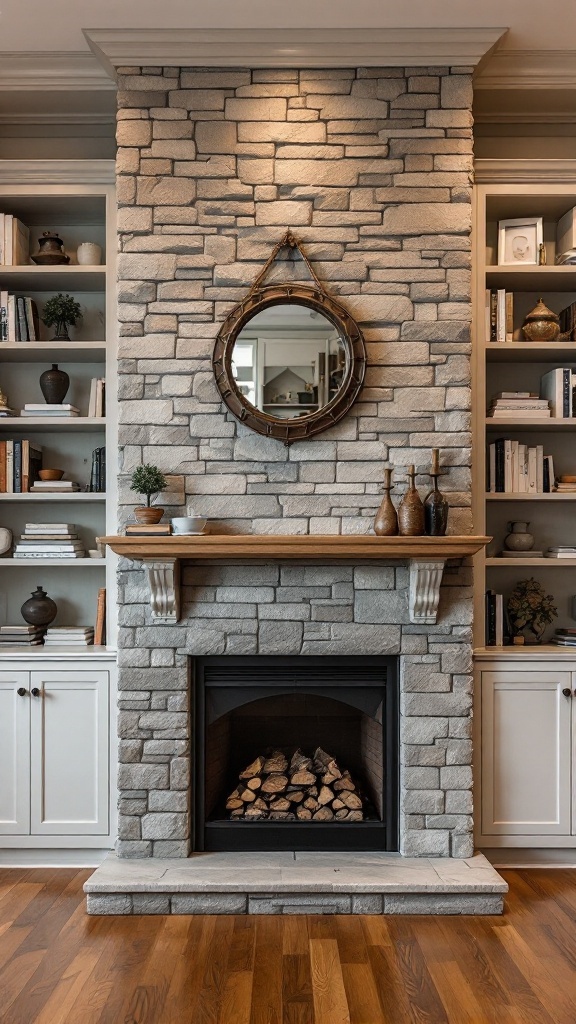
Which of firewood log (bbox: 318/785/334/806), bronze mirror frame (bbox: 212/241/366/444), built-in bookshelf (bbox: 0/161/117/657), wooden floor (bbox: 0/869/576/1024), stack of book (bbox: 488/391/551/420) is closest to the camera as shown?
wooden floor (bbox: 0/869/576/1024)

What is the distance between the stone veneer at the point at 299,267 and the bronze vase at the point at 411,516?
0.53 ft

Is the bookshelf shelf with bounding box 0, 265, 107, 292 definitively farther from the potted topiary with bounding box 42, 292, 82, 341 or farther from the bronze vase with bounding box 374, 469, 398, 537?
the bronze vase with bounding box 374, 469, 398, 537

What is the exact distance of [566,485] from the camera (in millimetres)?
3316

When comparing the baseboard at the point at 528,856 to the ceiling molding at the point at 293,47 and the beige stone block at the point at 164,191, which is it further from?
the ceiling molding at the point at 293,47

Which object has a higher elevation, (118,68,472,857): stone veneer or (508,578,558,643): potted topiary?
(118,68,472,857): stone veneer

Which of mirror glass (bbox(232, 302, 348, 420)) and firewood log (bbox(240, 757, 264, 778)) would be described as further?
firewood log (bbox(240, 757, 264, 778))

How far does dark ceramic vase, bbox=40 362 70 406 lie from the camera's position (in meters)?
3.34

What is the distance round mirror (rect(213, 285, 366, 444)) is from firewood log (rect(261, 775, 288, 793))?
1.36m

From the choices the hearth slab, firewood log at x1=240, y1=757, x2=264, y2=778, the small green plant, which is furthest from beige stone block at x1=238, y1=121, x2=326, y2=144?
the hearth slab

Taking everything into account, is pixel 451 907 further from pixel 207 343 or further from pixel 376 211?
pixel 376 211

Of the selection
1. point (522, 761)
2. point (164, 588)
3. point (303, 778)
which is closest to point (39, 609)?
point (164, 588)

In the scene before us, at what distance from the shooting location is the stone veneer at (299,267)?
117 inches

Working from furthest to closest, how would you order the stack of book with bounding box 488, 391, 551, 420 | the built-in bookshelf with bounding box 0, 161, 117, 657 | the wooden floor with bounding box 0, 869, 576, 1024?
the built-in bookshelf with bounding box 0, 161, 117, 657
the stack of book with bounding box 488, 391, 551, 420
the wooden floor with bounding box 0, 869, 576, 1024

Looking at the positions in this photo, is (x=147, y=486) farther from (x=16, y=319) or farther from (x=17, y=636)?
(x=16, y=319)
